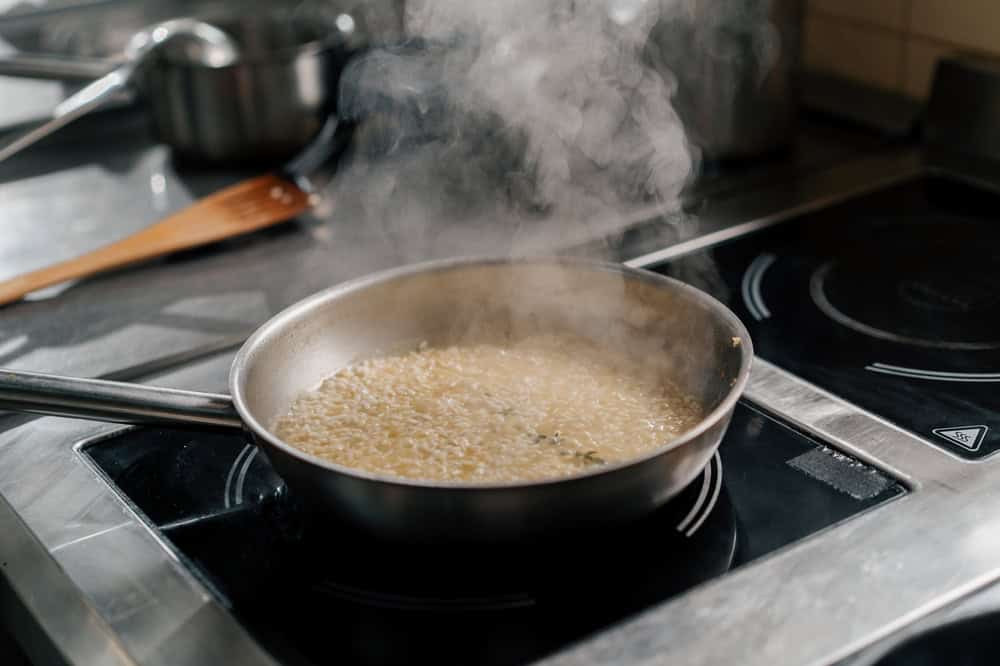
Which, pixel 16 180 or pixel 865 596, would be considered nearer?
pixel 865 596

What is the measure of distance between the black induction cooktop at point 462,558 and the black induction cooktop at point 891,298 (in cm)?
11

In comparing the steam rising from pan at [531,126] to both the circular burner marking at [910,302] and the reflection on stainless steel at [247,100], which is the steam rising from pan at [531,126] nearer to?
the reflection on stainless steel at [247,100]

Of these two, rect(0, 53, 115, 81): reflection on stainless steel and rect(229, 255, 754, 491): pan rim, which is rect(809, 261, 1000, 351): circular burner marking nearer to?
rect(229, 255, 754, 491): pan rim

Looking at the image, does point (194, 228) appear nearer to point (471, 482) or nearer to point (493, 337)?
point (493, 337)

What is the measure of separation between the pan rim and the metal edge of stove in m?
0.08

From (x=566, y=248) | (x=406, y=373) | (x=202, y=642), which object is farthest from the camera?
(x=566, y=248)

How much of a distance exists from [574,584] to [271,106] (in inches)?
30.0

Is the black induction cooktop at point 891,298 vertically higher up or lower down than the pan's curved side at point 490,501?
lower down

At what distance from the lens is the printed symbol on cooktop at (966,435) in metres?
0.73

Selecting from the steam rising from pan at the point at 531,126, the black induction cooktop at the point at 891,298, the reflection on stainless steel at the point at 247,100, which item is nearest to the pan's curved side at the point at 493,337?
the black induction cooktop at the point at 891,298

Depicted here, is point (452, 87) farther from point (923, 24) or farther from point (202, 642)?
point (202, 642)

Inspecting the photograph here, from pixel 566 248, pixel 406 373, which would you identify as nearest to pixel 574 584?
pixel 406 373

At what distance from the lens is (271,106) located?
47.4 inches

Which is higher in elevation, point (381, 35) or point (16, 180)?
point (381, 35)
